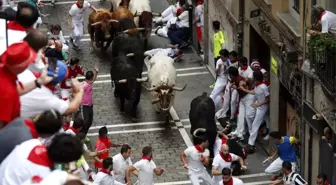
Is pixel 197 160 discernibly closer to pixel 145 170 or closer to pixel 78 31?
pixel 145 170

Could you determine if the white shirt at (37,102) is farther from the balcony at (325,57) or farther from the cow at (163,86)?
the cow at (163,86)

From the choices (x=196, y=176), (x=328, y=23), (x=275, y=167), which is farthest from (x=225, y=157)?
(x=328, y=23)

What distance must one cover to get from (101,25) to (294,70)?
10.8 m

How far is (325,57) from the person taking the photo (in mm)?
21906

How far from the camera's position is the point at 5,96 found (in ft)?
38.4

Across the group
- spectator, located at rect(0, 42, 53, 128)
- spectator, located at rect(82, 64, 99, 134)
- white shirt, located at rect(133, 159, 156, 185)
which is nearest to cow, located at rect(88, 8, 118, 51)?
spectator, located at rect(82, 64, 99, 134)

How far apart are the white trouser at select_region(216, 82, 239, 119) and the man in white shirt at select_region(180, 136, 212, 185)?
4471 millimetres

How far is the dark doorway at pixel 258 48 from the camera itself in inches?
1112

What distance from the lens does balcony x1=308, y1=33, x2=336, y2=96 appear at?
852 inches

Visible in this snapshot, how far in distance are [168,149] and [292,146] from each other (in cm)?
445

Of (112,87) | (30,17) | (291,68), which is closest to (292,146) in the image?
(291,68)

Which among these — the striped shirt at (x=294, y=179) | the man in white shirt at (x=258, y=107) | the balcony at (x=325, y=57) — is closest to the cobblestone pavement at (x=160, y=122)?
the man in white shirt at (x=258, y=107)

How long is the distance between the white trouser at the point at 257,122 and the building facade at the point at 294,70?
0.23m

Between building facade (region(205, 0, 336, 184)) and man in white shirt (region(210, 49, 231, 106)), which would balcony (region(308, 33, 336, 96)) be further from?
man in white shirt (region(210, 49, 231, 106))
